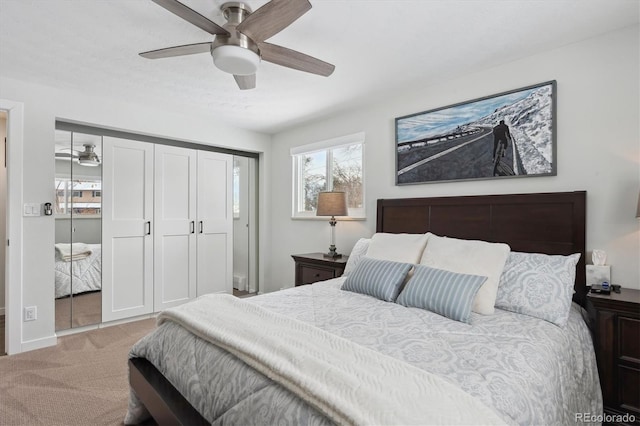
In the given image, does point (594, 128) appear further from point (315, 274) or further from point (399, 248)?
point (315, 274)

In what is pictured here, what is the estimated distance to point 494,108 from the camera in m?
2.57

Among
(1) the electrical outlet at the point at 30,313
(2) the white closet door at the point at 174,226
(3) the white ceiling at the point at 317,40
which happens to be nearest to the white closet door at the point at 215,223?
(2) the white closet door at the point at 174,226

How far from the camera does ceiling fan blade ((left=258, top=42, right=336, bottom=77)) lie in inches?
74.9

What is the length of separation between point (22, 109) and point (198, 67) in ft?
5.47

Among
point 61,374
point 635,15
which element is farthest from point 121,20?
point 635,15

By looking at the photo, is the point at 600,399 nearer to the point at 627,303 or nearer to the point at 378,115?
the point at 627,303

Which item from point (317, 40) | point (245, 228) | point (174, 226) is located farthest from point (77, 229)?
point (317, 40)

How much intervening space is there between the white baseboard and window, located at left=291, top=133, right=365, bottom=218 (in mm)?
2791

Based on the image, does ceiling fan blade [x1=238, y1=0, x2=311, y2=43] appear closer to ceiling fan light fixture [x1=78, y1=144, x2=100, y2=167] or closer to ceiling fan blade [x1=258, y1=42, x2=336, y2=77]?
ceiling fan blade [x1=258, y1=42, x2=336, y2=77]

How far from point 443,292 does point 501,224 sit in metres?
1.01

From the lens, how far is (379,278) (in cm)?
218

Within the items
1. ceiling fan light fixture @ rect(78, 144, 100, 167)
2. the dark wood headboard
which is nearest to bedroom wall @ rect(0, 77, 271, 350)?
ceiling fan light fixture @ rect(78, 144, 100, 167)

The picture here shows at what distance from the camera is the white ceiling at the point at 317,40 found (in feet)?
6.19

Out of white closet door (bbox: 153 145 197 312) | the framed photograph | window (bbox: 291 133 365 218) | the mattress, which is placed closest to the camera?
the mattress
